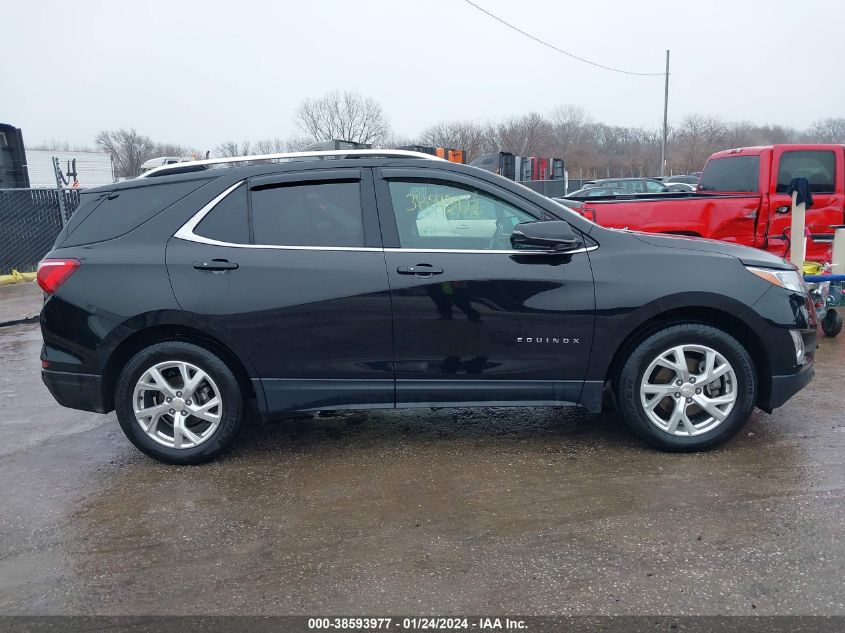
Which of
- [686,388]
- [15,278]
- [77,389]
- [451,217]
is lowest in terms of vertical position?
[15,278]

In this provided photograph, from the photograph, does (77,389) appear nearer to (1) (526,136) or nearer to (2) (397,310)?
(2) (397,310)

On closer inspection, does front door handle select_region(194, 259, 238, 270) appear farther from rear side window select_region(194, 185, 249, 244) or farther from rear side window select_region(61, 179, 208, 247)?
rear side window select_region(61, 179, 208, 247)

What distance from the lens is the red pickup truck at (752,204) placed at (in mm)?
7852

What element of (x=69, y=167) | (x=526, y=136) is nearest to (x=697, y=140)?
(x=526, y=136)

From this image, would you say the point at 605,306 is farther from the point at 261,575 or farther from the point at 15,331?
the point at 15,331

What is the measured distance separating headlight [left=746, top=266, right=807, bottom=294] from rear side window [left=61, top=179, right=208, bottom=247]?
3.48m

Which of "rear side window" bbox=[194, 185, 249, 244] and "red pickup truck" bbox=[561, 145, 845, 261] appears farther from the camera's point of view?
"red pickup truck" bbox=[561, 145, 845, 261]

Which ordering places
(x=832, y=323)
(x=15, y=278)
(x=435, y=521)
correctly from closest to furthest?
(x=435, y=521), (x=832, y=323), (x=15, y=278)

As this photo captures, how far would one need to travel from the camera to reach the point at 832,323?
7125 millimetres

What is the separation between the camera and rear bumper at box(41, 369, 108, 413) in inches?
164

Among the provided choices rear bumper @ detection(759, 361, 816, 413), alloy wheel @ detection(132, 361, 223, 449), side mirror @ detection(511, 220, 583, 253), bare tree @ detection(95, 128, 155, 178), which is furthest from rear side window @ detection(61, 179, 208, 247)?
bare tree @ detection(95, 128, 155, 178)

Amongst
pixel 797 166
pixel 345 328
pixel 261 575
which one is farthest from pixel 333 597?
pixel 797 166

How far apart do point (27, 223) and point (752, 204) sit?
13286 mm

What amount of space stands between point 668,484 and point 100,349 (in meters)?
3.45
